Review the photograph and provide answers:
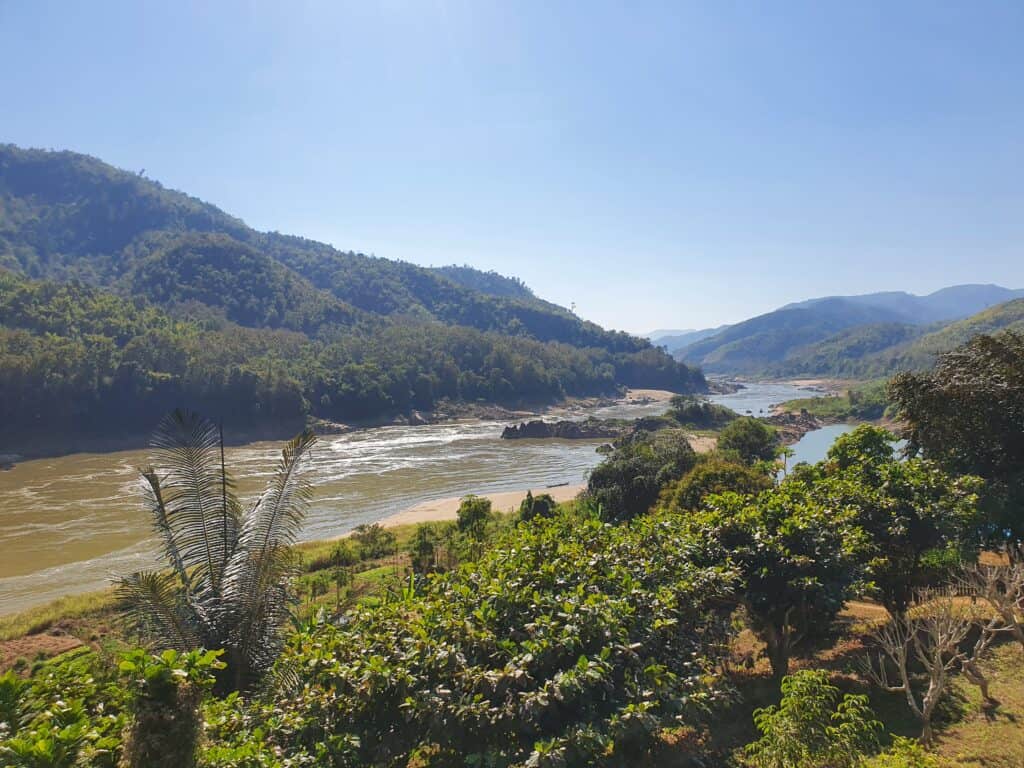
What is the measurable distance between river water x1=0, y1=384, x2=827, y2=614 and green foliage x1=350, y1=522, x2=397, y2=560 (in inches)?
193

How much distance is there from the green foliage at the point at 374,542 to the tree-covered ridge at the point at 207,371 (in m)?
44.7

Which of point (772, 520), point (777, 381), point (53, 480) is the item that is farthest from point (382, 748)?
point (777, 381)

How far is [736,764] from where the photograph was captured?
668 cm

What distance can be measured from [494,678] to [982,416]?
554 inches

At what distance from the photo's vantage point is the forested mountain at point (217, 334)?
61656 millimetres

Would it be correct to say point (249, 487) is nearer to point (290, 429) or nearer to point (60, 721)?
point (290, 429)

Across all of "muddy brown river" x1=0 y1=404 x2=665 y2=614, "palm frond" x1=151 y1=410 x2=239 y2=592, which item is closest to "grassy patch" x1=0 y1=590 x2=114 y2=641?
"muddy brown river" x1=0 y1=404 x2=665 y2=614

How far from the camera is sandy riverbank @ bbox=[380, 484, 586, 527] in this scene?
112ft

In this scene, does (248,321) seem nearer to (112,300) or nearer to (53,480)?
(112,300)

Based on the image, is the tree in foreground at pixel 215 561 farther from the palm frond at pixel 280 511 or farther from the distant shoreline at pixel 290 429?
the distant shoreline at pixel 290 429

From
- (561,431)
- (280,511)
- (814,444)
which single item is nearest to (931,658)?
(280,511)

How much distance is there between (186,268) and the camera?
128m

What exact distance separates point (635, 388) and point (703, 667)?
126 meters

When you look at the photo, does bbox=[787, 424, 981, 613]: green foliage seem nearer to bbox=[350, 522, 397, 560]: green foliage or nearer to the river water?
bbox=[350, 522, 397, 560]: green foliage
